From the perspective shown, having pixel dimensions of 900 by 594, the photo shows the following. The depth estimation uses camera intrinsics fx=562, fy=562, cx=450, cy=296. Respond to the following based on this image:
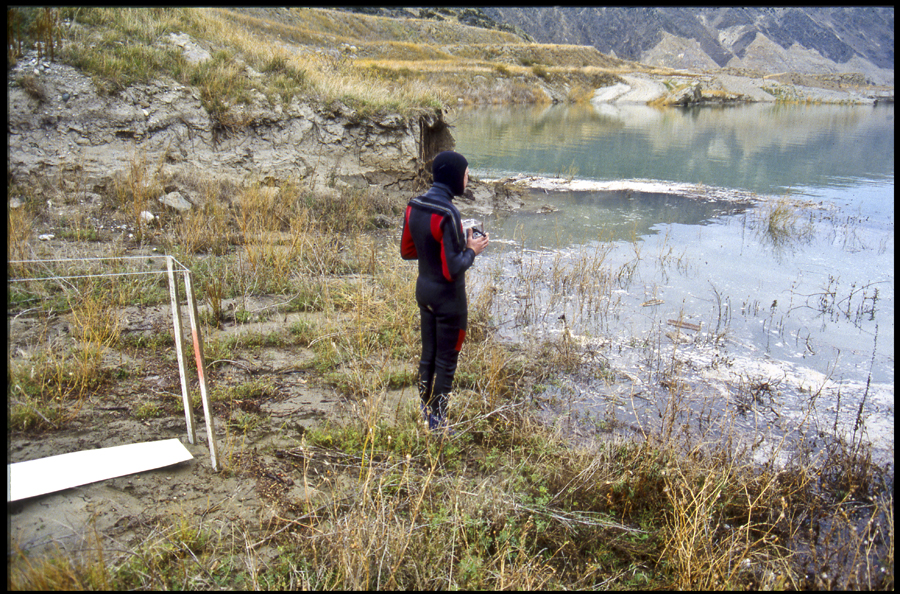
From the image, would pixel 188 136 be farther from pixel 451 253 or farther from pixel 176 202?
pixel 451 253

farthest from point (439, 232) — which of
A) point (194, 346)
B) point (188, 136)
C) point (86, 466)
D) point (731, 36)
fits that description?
point (731, 36)

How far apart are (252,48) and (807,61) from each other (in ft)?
490

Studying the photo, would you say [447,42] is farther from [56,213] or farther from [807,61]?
[807,61]

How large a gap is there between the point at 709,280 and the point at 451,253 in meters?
6.21

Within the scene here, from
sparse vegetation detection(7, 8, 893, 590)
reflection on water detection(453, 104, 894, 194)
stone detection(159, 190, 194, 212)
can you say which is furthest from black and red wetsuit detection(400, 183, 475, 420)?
reflection on water detection(453, 104, 894, 194)

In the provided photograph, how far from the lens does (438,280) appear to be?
11.9 feet

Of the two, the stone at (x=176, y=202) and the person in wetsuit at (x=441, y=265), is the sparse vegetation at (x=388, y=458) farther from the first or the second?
the stone at (x=176, y=202)

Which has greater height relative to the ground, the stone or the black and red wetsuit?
the stone

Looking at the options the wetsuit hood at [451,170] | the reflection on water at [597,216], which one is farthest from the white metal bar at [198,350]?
the reflection on water at [597,216]

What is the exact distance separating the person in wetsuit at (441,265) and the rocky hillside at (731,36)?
418 feet

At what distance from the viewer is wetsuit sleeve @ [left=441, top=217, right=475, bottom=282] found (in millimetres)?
3461

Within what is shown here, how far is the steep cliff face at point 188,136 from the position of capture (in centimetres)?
866

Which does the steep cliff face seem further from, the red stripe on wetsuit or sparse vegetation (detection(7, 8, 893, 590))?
the red stripe on wetsuit

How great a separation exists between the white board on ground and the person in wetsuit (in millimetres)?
1604
